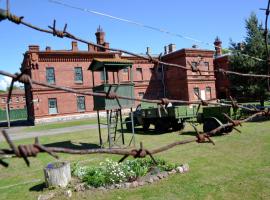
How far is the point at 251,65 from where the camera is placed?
2423 centimetres

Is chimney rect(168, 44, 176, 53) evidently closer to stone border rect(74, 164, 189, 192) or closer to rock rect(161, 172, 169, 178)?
stone border rect(74, 164, 189, 192)

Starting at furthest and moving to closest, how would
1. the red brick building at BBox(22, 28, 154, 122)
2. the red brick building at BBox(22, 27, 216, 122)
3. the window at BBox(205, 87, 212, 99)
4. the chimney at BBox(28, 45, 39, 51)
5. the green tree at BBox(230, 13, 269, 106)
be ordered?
1. the window at BBox(205, 87, 212, 99)
2. the red brick building at BBox(22, 27, 216, 122)
3. the red brick building at BBox(22, 28, 154, 122)
4. the chimney at BBox(28, 45, 39, 51)
5. the green tree at BBox(230, 13, 269, 106)

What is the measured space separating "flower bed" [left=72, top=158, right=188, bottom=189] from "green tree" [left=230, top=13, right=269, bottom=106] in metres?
16.8

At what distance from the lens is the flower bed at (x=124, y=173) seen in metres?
8.29

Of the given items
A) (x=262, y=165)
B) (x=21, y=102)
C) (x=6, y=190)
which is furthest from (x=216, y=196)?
(x=21, y=102)

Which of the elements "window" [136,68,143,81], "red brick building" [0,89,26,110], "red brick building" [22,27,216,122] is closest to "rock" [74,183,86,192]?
"red brick building" [22,27,216,122]

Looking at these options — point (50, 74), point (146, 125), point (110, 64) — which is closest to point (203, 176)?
point (110, 64)

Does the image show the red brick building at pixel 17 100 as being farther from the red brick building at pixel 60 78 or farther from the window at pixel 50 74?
the window at pixel 50 74

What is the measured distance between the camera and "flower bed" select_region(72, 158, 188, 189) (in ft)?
27.2

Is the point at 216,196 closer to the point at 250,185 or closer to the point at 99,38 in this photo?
the point at 250,185

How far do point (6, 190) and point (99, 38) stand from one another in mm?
34895

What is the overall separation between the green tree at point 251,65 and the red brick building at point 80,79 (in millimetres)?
8594

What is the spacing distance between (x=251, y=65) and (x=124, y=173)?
18766mm

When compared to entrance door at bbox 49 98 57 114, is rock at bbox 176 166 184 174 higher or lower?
lower
